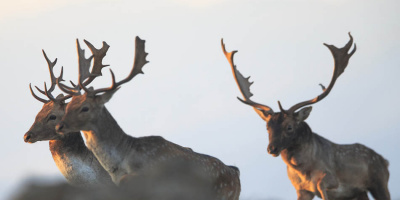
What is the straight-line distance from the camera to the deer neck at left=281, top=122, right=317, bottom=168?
12.0m

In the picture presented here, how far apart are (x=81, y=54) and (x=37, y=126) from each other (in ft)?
5.69

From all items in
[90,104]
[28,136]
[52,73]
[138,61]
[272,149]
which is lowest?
[272,149]

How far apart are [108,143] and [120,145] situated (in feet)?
0.48

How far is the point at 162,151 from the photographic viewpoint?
1095 cm

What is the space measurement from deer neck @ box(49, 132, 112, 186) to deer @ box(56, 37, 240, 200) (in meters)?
1.63

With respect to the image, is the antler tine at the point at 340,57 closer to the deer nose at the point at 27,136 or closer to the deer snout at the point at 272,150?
the deer snout at the point at 272,150

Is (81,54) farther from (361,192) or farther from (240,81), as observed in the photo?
(361,192)

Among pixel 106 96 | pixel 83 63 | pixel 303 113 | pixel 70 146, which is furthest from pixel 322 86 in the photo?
pixel 83 63

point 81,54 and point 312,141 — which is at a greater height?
point 81,54

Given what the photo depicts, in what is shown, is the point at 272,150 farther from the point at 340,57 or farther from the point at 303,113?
the point at 340,57

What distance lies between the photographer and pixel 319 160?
12031 millimetres

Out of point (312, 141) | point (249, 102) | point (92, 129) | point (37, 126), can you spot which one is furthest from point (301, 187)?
point (37, 126)

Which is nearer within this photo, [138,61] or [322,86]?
[138,61]

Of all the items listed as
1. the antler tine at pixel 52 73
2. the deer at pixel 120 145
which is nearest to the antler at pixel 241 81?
the deer at pixel 120 145
